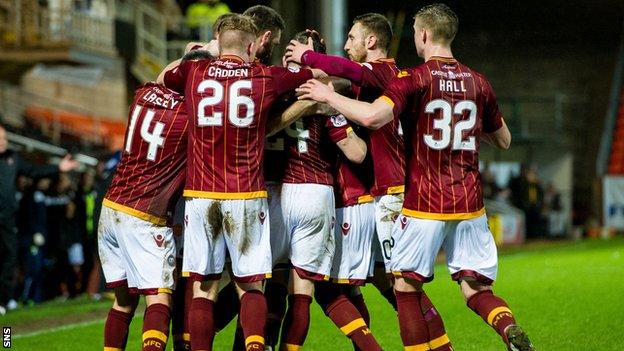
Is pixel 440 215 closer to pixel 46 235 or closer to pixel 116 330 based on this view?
pixel 116 330

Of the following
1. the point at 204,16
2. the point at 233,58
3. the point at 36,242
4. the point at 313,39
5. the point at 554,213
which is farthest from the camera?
the point at 554,213

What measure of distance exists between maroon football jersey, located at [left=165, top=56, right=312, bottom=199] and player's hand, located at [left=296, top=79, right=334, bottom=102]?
5.4 inches

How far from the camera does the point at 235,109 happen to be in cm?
699

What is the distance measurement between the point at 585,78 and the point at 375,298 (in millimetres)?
26706

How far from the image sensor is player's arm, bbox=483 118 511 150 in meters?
7.49

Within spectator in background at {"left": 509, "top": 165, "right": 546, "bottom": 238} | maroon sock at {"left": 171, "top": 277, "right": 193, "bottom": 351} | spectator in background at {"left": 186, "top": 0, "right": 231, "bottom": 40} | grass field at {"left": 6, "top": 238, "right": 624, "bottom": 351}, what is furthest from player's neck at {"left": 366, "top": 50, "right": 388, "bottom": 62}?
spectator in background at {"left": 509, "top": 165, "right": 546, "bottom": 238}

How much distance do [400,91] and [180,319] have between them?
229 cm

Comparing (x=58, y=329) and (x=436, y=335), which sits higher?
(x=436, y=335)

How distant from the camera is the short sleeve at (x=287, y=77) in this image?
7.09m

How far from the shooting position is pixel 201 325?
7.01 metres

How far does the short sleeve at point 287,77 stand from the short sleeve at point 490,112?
1117 mm

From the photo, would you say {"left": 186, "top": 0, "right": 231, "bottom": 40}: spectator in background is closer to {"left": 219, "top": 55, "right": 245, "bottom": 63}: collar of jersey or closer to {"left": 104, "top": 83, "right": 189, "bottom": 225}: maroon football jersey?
{"left": 104, "top": 83, "right": 189, "bottom": 225}: maroon football jersey

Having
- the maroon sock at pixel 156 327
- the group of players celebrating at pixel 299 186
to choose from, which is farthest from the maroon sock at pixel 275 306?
the maroon sock at pixel 156 327

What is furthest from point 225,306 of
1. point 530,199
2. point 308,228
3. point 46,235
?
A: point 530,199
